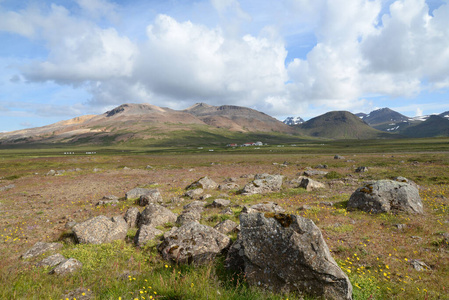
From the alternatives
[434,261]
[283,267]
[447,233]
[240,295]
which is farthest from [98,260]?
[447,233]

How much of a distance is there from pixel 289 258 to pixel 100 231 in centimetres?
1041

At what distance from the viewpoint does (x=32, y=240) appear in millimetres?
12898

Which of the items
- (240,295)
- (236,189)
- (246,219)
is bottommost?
(236,189)

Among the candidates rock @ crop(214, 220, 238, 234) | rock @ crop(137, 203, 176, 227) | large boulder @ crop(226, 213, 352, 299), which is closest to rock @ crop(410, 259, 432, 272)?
large boulder @ crop(226, 213, 352, 299)

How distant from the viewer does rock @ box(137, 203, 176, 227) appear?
14.2 meters

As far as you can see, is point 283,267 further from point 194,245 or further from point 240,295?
point 194,245

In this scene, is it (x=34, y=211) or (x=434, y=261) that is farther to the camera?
(x=34, y=211)

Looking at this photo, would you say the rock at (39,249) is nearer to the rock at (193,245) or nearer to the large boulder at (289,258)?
the rock at (193,245)

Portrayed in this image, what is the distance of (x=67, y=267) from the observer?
331 inches

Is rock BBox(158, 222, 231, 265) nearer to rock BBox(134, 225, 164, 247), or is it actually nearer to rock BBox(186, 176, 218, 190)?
rock BBox(134, 225, 164, 247)

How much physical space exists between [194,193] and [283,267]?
18.6m

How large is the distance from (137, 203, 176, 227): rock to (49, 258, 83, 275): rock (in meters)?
5.29

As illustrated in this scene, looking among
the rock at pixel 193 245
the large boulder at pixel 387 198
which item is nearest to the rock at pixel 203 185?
the large boulder at pixel 387 198

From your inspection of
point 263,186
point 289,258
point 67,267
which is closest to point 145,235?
point 67,267
